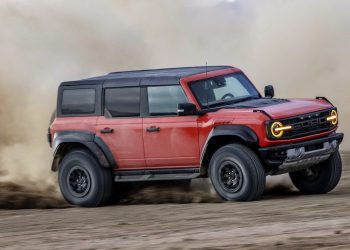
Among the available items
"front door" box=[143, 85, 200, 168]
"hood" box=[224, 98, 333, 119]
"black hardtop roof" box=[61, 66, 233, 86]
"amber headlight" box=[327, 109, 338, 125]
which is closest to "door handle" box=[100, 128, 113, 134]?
"front door" box=[143, 85, 200, 168]

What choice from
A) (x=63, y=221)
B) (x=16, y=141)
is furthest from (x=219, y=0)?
(x=63, y=221)

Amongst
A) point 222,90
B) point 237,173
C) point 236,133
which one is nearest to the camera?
point 236,133

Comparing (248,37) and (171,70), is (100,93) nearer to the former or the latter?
(171,70)

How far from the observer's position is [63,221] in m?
11.0

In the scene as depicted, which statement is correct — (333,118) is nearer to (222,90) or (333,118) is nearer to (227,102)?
(227,102)

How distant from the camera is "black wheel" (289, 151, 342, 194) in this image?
12.3 meters

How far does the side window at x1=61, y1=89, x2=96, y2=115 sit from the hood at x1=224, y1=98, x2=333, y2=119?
1843 mm

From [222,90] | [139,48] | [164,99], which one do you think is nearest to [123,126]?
[164,99]

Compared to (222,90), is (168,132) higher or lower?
lower

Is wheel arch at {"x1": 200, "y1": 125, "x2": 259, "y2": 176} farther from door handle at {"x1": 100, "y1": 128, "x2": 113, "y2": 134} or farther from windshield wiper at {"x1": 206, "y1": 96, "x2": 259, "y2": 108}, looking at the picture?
door handle at {"x1": 100, "y1": 128, "x2": 113, "y2": 134}

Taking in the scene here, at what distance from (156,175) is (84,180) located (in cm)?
98

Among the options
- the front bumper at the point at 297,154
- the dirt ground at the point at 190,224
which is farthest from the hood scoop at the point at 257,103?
the dirt ground at the point at 190,224

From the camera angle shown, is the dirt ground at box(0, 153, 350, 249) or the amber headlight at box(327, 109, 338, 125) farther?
the amber headlight at box(327, 109, 338, 125)

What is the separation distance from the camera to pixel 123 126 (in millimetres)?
12430
